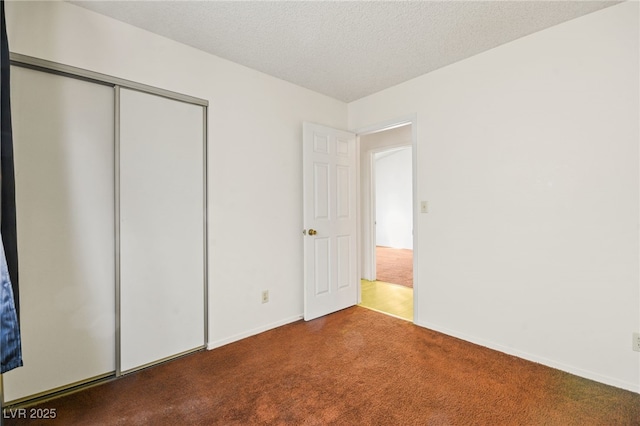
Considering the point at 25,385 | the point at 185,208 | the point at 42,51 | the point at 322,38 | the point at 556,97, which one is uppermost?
the point at 322,38

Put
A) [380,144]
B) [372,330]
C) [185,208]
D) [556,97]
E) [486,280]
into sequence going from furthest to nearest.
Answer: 1. [380,144]
2. [372,330]
3. [486,280]
4. [185,208]
5. [556,97]

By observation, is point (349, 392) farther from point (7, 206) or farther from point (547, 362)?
point (7, 206)

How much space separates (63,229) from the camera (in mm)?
1853

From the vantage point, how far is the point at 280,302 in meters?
2.94

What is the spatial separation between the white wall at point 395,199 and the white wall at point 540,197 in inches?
217

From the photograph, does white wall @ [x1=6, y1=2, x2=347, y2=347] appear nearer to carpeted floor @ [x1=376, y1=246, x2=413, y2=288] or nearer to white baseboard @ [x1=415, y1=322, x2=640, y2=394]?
white baseboard @ [x1=415, y1=322, x2=640, y2=394]

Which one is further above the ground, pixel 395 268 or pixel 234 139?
pixel 234 139

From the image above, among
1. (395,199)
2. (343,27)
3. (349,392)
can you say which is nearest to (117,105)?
(343,27)

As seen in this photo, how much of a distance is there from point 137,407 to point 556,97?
345 cm

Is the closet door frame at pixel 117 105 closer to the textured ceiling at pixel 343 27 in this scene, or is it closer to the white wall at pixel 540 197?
the textured ceiling at pixel 343 27

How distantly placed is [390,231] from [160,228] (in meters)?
7.27

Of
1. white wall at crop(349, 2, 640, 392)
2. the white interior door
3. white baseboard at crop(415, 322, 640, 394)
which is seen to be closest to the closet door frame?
the white interior door

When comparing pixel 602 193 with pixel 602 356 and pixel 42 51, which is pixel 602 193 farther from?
pixel 42 51

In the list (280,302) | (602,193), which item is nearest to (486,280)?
(602,193)
